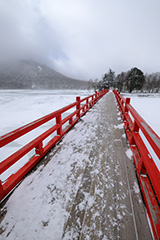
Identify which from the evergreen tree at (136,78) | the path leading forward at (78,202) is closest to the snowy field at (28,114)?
the path leading forward at (78,202)

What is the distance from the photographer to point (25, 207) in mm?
1671

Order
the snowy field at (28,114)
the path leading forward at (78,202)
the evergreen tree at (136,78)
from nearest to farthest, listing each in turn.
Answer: the path leading forward at (78,202) → the snowy field at (28,114) → the evergreen tree at (136,78)

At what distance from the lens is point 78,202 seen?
173 cm

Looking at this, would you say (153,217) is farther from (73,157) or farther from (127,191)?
(73,157)

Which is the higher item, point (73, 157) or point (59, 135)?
point (59, 135)

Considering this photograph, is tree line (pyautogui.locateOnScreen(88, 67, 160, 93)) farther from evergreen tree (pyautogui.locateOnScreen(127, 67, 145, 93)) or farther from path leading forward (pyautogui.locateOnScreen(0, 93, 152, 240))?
→ path leading forward (pyautogui.locateOnScreen(0, 93, 152, 240))

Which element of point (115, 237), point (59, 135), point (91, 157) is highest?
point (59, 135)

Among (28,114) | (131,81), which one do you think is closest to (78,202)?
(28,114)

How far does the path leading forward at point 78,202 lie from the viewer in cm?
140

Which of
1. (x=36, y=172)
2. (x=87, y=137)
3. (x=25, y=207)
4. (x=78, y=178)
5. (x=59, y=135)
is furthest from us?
(x=87, y=137)

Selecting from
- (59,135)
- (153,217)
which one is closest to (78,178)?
(153,217)

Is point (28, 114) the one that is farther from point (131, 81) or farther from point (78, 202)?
point (131, 81)

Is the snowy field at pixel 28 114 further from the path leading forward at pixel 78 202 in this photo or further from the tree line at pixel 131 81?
the tree line at pixel 131 81

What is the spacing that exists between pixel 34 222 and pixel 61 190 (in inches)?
21.9
